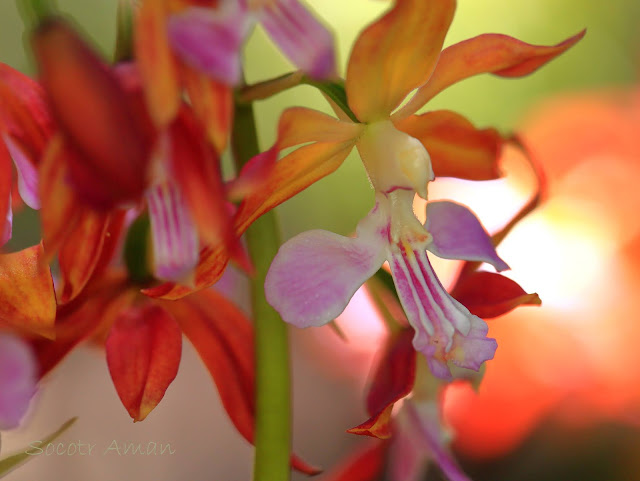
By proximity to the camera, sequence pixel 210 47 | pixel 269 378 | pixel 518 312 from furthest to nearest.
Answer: pixel 518 312 < pixel 269 378 < pixel 210 47

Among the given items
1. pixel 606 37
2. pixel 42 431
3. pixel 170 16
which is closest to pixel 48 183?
pixel 170 16

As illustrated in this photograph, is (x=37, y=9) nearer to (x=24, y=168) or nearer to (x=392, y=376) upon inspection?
(x=24, y=168)

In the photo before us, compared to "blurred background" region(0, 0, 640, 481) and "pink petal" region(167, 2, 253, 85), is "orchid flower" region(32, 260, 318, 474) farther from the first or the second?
"blurred background" region(0, 0, 640, 481)

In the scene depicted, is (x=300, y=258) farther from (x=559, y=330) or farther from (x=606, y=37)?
(x=606, y=37)

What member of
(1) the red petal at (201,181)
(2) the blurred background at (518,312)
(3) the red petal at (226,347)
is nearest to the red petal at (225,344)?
(3) the red petal at (226,347)

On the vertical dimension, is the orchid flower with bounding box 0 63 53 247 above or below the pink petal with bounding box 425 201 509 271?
above

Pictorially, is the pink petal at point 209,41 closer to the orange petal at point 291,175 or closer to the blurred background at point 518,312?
the orange petal at point 291,175

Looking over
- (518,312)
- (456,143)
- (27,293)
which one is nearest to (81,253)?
(27,293)

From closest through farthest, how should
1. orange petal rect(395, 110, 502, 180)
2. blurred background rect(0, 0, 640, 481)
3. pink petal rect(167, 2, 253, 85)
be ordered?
pink petal rect(167, 2, 253, 85) → orange petal rect(395, 110, 502, 180) → blurred background rect(0, 0, 640, 481)

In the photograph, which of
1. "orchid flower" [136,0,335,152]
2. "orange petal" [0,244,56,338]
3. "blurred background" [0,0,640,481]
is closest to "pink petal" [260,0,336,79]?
"orchid flower" [136,0,335,152]
